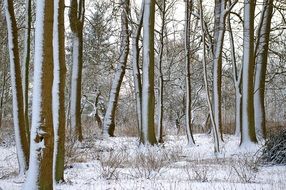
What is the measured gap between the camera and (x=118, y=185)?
786 centimetres

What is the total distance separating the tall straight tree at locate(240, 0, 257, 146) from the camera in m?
14.9

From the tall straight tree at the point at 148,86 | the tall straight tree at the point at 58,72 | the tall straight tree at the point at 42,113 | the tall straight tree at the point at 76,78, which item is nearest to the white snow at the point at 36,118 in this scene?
the tall straight tree at the point at 42,113

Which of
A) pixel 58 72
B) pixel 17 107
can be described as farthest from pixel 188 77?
pixel 58 72

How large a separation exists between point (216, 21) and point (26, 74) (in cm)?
921

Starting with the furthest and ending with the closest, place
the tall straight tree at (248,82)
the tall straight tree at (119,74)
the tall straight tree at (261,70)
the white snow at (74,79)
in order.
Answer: the tall straight tree at (119,74) < the tall straight tree at (261,70) < the white snow at (74,79) < the tall straight tree at (248,82)

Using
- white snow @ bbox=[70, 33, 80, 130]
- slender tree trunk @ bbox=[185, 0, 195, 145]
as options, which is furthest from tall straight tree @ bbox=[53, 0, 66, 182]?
slender tree trunk @ bbox=[185, 0, 195, 145]

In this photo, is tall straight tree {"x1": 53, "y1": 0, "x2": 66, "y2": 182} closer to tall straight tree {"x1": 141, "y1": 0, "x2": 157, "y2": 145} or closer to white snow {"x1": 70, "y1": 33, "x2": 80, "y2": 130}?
tall straight tree {"x1": 141, "y1": 0, "x2": 157, "y2": 145}

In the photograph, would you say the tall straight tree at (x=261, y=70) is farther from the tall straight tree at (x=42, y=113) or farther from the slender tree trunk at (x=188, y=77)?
the tall straight tree at (x=42, y=113)

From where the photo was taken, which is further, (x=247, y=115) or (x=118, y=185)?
(x=247, y=115)

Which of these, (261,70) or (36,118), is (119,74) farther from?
(36,118)

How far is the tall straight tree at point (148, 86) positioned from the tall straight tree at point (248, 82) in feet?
10.2


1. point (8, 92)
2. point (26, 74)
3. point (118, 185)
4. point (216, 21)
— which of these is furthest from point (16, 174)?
point (8, 92)

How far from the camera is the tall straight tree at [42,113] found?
6.39 metres

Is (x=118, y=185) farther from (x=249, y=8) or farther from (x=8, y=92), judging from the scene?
(x=8, y=92)
